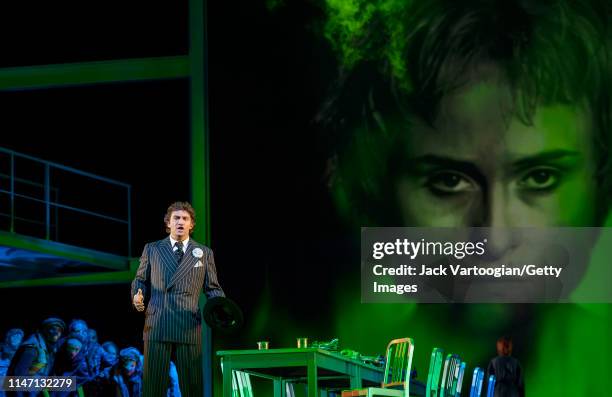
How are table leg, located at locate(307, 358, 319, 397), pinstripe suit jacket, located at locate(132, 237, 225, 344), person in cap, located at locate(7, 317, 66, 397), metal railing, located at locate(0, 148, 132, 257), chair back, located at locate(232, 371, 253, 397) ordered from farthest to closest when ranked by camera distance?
1. metal railing, located at locate(0, 148, 132, 257)
2. person in cap, located at locate(7, 317, 66, 397)
3. chair back, located at locate(232, 371, 253, 397)
4. table leg, located at locate(307, 358, 319, 397)
5. pinstripe suit jacket, located at locate(132, 237, 225, 344)

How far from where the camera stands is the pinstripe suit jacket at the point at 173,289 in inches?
213

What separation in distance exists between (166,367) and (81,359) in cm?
343

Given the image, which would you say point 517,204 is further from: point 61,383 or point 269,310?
point 61,383

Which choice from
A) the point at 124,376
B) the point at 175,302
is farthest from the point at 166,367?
the point at 124,376

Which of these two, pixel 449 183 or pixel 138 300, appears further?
pixel 449 183

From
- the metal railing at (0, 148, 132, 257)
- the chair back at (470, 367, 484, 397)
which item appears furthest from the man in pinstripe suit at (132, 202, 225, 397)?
the metal railing at (0, 148, 132, 257)

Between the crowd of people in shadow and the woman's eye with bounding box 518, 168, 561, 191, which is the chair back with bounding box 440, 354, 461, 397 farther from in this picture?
the crowd of people in shadow

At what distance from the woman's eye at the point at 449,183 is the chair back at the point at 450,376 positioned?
1.52 m

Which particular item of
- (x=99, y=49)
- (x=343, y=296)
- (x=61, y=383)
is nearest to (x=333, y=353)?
(x=343, y=296)

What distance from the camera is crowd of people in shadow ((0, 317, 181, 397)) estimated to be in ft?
28.1

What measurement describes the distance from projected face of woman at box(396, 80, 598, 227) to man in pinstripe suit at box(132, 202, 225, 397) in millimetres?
3076

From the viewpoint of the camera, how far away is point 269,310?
8.43 m

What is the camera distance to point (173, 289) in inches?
217

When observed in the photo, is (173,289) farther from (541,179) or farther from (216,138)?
(541,179)
